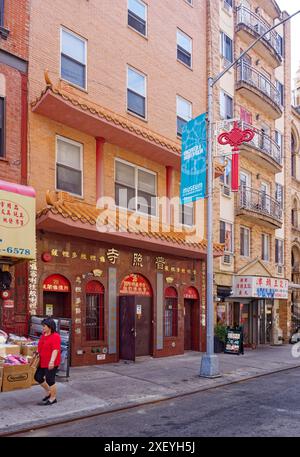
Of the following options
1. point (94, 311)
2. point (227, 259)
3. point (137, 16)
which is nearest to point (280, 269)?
point (227, 259)

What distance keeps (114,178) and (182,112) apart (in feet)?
18.2

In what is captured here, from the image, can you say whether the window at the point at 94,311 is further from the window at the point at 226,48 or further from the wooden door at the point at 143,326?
the window at the point at 226,48

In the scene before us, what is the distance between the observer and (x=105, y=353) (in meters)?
15.8

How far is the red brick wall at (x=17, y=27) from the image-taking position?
1377 cm

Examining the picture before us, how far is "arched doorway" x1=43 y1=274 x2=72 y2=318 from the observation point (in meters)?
14.5

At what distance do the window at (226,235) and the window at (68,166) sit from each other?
9647mm

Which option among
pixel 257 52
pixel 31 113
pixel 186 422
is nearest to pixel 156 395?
pixel 186 422

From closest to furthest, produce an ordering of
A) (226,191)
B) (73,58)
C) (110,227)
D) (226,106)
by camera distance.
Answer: (110,227)
(73,58)
(226,191)
(226,106)

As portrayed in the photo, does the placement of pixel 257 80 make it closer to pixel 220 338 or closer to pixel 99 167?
pixel 220 338

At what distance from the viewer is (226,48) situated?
25078 millimetres

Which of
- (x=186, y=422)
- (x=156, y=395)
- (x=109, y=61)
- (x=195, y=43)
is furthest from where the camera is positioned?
(x=195, y=43)

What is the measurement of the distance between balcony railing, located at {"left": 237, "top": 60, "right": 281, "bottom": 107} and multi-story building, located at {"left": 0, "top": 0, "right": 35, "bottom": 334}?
14049 mm

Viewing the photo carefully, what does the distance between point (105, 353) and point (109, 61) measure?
9545 mm
